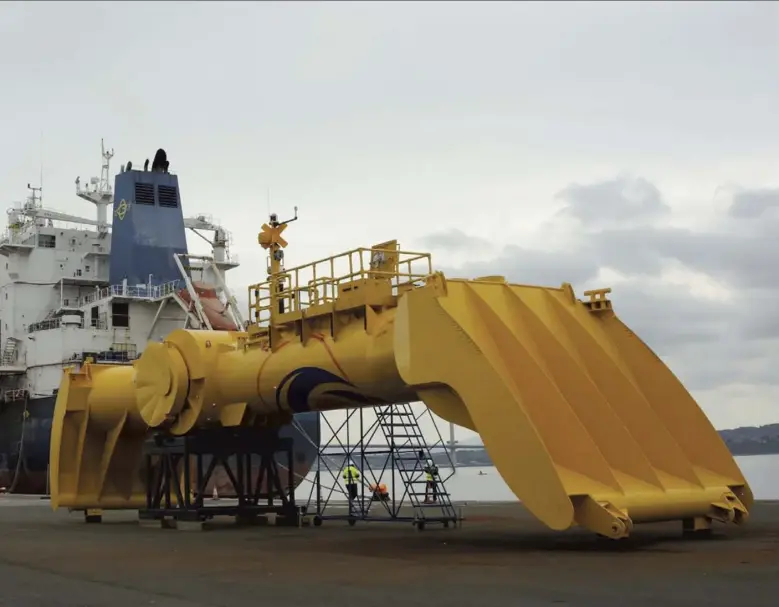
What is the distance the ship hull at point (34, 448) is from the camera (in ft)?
146

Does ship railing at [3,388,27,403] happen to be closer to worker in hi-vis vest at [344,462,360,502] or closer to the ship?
the ship

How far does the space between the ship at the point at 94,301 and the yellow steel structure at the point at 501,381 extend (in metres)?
22.2

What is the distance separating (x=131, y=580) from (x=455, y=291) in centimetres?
665

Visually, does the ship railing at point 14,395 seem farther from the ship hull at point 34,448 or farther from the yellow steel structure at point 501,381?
the yellow steel structure at point 501,381

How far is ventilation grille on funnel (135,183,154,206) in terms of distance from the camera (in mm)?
47750

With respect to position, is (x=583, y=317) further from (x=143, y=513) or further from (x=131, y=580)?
(x=143, y=513)

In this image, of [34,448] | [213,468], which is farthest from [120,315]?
[213,468]

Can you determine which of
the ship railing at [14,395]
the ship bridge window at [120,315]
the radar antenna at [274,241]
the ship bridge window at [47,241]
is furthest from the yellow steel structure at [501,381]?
the ship bridge window at [47,241]

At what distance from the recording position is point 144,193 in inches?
1891

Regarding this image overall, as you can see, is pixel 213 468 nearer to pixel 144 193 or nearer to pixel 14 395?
pixel 144 193

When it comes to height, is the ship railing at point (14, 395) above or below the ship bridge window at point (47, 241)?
below

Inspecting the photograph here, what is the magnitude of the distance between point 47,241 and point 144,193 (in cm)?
637

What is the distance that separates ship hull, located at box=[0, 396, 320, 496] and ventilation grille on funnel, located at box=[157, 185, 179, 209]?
1035 cm

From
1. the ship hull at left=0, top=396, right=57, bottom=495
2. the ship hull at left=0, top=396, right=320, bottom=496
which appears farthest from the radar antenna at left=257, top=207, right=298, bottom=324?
the ship hull at left=0, top=396, right=57, bottom=495
